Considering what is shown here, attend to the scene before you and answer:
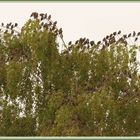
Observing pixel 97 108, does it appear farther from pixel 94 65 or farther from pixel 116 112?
pixel 94 65

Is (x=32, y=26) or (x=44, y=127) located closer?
(x=44, y=127)

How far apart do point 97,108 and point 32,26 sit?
2.32 m

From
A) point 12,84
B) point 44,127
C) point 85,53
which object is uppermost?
point 85,53

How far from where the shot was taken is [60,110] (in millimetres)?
8172

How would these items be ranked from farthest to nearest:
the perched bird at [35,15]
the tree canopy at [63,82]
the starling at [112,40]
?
the perched bird at [35,15] < the starling at [112,40] < the tree canopy at [63,82]

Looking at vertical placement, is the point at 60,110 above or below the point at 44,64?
below

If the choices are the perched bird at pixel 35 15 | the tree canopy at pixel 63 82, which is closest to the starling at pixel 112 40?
the tree canopy at pixel 63 82

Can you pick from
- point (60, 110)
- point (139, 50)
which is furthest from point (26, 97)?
point (139, 50)

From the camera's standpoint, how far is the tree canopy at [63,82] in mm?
8336

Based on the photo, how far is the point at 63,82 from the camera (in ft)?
29.6

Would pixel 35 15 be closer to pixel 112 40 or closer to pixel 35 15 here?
pixel 35 15

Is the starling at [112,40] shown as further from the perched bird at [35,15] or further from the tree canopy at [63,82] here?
the perched bird at [35,15]

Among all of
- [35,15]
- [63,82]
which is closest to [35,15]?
[35,15]

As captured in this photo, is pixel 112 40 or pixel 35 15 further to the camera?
pixel 35 15
